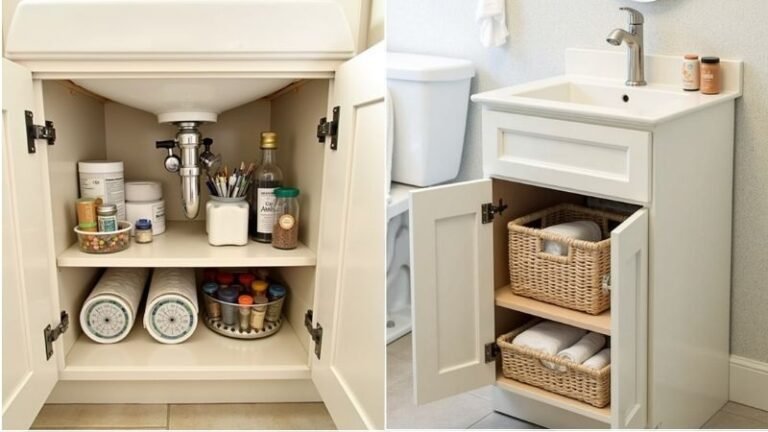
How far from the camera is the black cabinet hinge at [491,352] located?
1916mm

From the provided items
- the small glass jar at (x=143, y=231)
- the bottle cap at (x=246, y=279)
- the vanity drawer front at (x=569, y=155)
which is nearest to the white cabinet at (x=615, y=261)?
the vanity drawer front at (x=569, y=155)

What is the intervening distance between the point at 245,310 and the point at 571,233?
84 centimetres

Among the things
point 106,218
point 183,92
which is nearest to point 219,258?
point 106,218

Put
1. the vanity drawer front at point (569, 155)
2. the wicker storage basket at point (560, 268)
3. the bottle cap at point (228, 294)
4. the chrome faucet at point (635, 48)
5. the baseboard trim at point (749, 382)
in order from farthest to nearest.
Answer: the bottle cap at point (228, 294)
the baseboard trim at point (749, 382)
the chrome faucet at point (635, 48)
the wicker storage basket at point (560, 268)
the vanity drawer front at point (569, 155)

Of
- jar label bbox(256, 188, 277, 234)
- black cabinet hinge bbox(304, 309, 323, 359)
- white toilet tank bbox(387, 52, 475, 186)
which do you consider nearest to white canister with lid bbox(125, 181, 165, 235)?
jar label bbox(256, 188, 277, 234)

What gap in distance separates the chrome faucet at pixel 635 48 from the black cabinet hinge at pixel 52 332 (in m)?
1.38

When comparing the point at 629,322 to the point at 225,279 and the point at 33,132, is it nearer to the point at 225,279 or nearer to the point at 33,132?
the point at 225,279

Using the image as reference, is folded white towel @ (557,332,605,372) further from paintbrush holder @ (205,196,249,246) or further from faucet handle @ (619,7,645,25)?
paintbrush holder @ (205,196,249,246)

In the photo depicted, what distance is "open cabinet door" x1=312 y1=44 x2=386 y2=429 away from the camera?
1.52m

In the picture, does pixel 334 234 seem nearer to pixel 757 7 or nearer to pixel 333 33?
pixel 333 33

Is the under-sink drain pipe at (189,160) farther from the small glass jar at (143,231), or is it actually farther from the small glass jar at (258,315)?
the small glass jar at (258,315)

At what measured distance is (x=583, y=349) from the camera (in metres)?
1.84

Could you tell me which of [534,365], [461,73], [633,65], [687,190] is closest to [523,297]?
[534,365]

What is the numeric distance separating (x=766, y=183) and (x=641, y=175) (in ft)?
1.57
